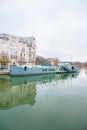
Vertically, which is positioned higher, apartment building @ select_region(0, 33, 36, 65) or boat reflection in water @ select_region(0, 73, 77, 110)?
apartment building @ select_region(0, 33, 36, 65)

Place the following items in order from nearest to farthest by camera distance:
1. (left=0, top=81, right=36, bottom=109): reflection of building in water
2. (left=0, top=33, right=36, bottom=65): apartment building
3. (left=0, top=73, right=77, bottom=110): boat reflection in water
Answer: (left=0, top=81, right=36, bottom=109): reflection of building in water
(left=0, top=73, right=77, bottom=110): boat reflection in water
(left=0, top=33, right=36, bottom=65): apartment building

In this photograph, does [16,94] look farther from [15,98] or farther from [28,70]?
[28,70]

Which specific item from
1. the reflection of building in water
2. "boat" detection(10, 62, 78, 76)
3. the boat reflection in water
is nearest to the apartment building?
"boat" detection(10, 62, 78, 76)

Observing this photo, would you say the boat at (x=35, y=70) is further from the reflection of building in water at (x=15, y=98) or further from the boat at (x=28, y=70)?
the reflection of building in water at (x=15, y=98)

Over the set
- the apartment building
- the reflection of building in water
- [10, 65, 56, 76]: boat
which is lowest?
the reflection of building in water

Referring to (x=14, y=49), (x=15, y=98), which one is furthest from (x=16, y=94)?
(x=14, y=49)

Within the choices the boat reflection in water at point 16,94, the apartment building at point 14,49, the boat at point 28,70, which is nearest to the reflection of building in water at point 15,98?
the boat reflection in water at point 16,94

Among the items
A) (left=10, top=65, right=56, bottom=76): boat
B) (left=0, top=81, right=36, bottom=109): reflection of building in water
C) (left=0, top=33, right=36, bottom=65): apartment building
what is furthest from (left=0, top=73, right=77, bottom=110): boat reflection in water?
(left=0, top=33, right=36, bottom=65): apartment building

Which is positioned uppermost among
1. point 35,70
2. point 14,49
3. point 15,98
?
point 14,49

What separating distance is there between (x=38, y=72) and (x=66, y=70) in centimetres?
1143

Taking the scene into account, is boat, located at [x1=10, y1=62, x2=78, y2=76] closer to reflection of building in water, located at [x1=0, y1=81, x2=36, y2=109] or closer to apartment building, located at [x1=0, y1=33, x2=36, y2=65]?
apartment building, located at [x1=0, y1=33, x2=36, y2=65]

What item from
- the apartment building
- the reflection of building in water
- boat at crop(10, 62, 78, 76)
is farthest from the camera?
the apartment building

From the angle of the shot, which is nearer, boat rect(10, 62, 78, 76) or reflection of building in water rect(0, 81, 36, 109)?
reflection of building in water rect(0, 81, 36, 109)

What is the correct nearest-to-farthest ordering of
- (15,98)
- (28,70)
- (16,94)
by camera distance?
(15,98) < (16,94) < (28,70)
